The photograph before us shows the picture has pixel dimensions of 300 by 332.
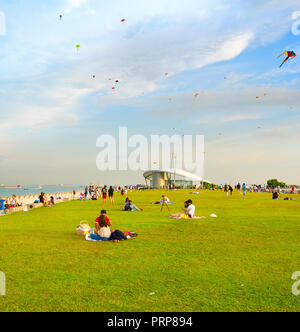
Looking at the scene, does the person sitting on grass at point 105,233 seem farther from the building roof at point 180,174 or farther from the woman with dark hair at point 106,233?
the building roof at point 180,174

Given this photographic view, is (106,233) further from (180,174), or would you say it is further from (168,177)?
(180,174)

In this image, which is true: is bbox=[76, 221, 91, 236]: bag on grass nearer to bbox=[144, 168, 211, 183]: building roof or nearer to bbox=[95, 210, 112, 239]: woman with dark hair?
bbox=[95, 210, 112, 239]: woman with dark hair

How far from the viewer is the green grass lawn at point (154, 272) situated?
602 centimetres

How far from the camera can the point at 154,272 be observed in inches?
307

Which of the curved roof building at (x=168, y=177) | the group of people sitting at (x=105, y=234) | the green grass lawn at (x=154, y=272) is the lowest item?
the green grass lawn at (x=154, y=272)

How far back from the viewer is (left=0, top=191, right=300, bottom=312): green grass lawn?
6.02 m

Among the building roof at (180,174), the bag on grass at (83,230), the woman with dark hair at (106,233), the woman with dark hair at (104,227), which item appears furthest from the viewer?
the building roof at (180,174)

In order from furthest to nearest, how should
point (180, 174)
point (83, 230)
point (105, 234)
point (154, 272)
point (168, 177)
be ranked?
1. point (180, 174)
2. point (168, 177)
3. point (83, 230)
4. point (105, 234)
5. point (154, 272)

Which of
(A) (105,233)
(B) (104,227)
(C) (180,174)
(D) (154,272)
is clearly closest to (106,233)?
(A) (105,233)

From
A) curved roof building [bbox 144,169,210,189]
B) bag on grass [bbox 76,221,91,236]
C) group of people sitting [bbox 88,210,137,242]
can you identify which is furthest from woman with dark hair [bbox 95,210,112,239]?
curved roof building [bbox 144,169,210,189]

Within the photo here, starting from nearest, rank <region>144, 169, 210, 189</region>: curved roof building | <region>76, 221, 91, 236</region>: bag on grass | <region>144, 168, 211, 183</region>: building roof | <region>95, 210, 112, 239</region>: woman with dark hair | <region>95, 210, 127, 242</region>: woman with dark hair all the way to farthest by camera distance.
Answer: <region>95, 210, 127, 242</region>: woman with dark hair, <region>95, 210, 112, 239</region>: woman with dark hair, <region>76, 221, 91, 236</region>: bag on grass, <region>144, 169, 210, 189</region>: curved roof building, <region>144, 168, 211, 183</region>: building roof

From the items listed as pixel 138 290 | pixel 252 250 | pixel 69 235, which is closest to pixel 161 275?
pixel 138 290

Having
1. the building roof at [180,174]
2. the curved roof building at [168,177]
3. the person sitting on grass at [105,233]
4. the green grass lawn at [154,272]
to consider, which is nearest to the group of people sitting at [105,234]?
the person sitting on grass at [105,233]
